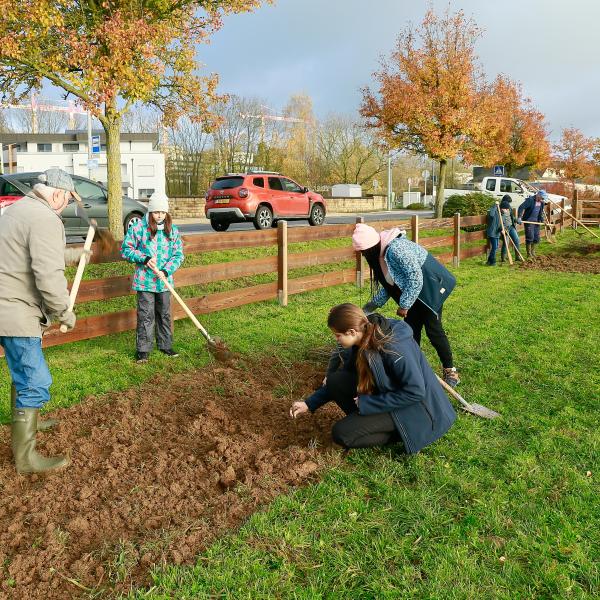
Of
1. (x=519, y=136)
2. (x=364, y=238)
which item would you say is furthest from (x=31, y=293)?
(x=519, y=136)

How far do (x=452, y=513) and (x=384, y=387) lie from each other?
2.61 ft

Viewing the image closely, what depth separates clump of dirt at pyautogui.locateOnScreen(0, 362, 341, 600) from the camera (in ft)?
9.41

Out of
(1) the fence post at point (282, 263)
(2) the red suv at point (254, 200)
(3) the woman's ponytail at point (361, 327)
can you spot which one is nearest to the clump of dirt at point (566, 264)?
(1) the fence post at point (282, 263)

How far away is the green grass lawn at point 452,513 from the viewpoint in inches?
106

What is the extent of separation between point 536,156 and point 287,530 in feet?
128

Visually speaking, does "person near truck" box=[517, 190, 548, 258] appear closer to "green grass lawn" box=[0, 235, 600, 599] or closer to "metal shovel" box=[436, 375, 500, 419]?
"green grass lawn" box=[0, 235, 600, 599]

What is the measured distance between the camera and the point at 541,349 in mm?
6457

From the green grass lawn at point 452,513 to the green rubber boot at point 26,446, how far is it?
1.24 m

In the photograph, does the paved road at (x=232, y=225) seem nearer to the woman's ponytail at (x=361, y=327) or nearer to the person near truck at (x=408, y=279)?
the person near truck at (x=408, y=279)

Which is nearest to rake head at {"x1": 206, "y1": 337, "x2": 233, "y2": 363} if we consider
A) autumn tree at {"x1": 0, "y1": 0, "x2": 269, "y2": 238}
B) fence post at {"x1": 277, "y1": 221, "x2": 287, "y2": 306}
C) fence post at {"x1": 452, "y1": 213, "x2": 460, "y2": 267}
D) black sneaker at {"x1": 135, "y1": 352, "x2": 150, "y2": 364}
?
black sneaker at {"x1": 135, "y1": 352, "x2": 150, "y2": 364}

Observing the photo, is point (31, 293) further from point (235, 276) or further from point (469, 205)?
point (469, 205)

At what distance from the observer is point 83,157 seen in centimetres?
4344

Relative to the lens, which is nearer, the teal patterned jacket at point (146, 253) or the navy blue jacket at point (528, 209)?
the teal patterned jacket at point (146, 253)

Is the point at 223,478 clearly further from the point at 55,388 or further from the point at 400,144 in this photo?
the point at 400,144
